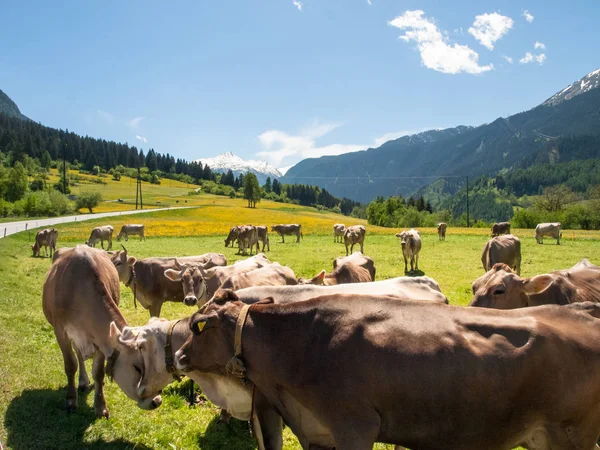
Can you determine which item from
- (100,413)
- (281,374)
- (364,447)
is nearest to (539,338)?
(364,447)

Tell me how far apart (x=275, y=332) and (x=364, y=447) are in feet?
4.18

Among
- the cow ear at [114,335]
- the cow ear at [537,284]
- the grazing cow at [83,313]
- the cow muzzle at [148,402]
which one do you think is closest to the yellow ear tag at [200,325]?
the cow muzzle at [148,402]

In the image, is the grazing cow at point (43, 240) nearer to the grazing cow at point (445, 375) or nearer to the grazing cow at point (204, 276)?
the grazing cow at point (204, 276)

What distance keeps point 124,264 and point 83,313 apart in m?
5.33

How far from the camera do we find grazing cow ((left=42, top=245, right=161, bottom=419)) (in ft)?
21.2

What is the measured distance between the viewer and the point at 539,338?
136 inches

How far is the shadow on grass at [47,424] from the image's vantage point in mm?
5762

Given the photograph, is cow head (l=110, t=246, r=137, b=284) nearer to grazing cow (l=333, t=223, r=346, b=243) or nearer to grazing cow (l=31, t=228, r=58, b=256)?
grazing cow (l=31, t=228, r=58, b=256)

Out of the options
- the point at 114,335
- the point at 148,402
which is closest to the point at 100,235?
the point at 114,335

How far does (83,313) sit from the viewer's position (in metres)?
6.67

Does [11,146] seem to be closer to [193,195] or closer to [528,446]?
[193,195]

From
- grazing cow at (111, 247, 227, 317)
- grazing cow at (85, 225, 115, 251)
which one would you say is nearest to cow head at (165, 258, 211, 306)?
grazing cow at (111, 247, 227, 317)

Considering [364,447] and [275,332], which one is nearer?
[364,447]

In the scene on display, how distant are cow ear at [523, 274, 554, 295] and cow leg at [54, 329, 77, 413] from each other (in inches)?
316
